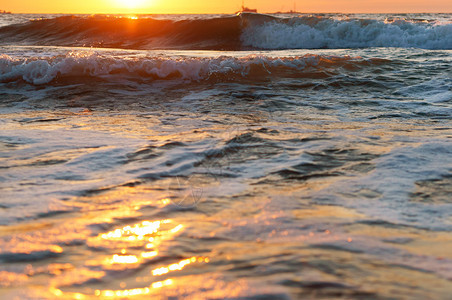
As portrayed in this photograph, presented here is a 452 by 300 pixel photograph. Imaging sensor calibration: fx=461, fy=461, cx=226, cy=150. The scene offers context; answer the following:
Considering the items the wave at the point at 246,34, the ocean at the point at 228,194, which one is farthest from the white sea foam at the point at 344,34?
the ocean at the point at 228,194

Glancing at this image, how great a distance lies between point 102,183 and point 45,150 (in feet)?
3.37

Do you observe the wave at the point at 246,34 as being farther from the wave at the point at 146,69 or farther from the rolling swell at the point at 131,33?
the wave at the point at 146,69

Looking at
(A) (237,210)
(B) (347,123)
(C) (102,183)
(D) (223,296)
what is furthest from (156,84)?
(D) (223,296)

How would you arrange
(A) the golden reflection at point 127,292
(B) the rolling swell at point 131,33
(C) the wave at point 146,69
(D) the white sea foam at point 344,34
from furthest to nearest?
(B) the rolling swell at point 131,33 → (D) the white sea foam at point 344,34 → (C) the wave at point 146,69 → (A) the golden reflection at point 127,292

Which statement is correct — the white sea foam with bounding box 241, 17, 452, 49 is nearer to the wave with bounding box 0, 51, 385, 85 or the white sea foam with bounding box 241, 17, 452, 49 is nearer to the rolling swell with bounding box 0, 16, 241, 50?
the rolling swell with bounding box 0, 16, 241, 50

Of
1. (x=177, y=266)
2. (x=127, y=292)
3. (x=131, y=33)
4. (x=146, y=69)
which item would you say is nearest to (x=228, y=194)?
(x=177, y=266)

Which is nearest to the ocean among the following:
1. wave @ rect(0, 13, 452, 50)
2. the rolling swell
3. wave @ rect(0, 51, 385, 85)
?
wave @ rect(0, 51, 385, 85)

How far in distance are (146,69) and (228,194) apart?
6.19m

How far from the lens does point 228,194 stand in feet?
8.07

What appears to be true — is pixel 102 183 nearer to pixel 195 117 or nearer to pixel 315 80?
pixel 195 117

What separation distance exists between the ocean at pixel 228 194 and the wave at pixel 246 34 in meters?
10.4

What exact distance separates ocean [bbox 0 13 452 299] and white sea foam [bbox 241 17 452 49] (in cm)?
1016

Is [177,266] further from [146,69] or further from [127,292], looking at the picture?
[146,69]

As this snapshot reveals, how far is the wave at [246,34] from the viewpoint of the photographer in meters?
16.2
